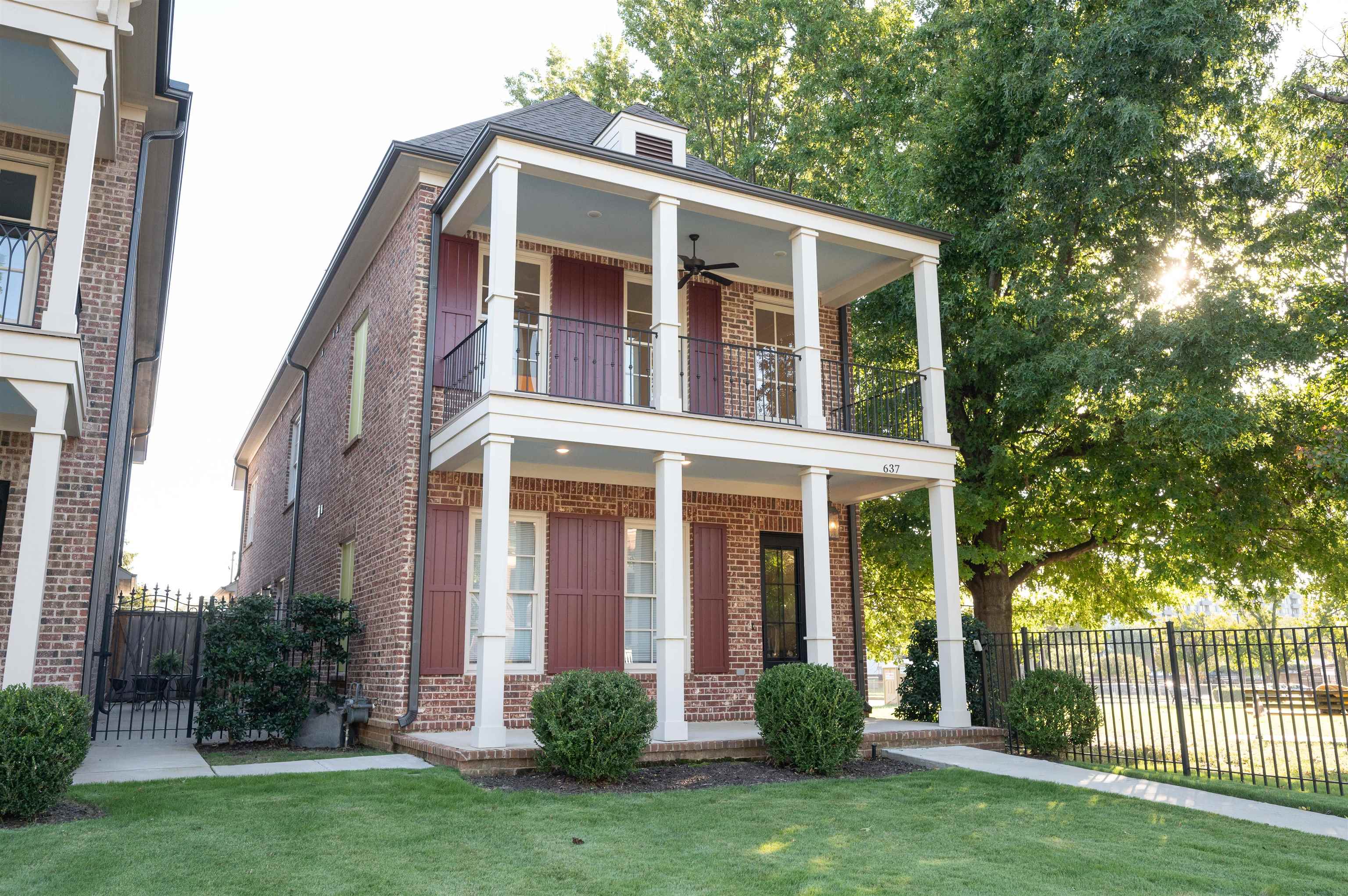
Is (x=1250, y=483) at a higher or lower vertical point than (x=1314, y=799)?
higher

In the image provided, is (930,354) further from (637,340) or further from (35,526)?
(35,526)

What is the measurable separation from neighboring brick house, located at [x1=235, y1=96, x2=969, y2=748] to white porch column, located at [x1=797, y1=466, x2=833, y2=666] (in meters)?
0.03

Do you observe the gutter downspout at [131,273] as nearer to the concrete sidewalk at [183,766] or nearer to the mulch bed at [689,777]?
the concrete sidewalk at [183,766]

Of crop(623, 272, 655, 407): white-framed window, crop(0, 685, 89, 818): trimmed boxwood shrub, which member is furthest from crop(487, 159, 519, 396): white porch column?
crop(0, 685, 89, 818): trimmed boxwood shrub

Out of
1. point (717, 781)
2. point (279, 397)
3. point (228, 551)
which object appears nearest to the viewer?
point (717, 781)

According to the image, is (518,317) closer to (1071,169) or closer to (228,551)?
(1071,169)

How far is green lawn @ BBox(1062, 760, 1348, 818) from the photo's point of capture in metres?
7.40

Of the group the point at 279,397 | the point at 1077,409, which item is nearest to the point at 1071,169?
the point at 1077,409

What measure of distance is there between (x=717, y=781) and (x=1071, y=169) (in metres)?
9.68

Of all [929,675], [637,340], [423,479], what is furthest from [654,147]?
[929,675]

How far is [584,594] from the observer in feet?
37.7

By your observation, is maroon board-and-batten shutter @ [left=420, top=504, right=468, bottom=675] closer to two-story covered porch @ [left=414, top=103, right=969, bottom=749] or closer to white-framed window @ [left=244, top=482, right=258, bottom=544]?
two-story covered porch @ [left=414, top=103, right=969, bottom=749]

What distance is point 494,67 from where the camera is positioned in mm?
26609

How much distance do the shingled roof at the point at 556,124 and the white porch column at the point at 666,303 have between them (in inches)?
43.2
